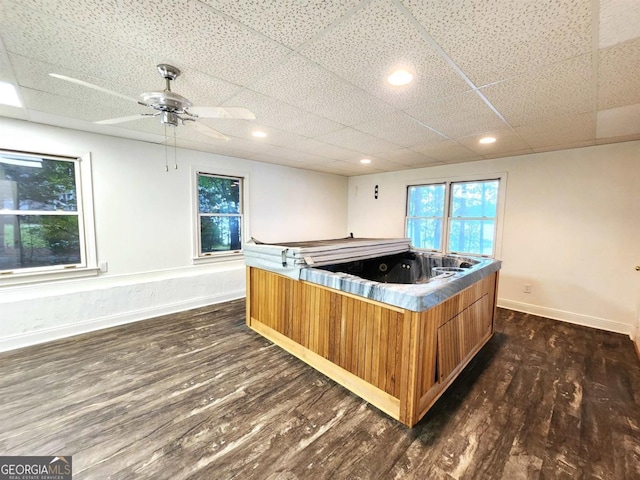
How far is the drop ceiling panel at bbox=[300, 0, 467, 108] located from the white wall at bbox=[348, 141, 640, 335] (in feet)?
8.77

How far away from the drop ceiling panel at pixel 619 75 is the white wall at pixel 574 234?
1571 millimetres

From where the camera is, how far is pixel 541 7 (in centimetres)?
112

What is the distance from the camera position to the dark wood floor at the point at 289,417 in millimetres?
1452

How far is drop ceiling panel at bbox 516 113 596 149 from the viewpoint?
7.86ft

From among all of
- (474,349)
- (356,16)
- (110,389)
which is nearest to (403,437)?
(474,349)

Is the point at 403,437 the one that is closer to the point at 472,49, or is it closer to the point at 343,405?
the point at 343,405

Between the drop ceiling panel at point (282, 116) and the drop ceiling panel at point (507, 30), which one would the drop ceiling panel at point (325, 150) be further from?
the drop ceiling panel at point (507, 30)

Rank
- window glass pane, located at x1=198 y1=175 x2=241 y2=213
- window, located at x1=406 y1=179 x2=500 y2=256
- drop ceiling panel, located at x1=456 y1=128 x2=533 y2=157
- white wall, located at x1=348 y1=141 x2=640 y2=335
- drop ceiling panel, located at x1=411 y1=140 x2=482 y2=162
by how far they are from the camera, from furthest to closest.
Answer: window, located at x1=406 y1=179 x2=500 y2=256, window glass pane, located at x1=198 y1=175 x2=241 y2=213, drop ceiling panel, located at x1=411 y1=140 x2=482 y2=162, white wall, located at x1=348 y1=141 x2=640 y2=335, drop ceiling panel, located at x1=456 y1=128 x2=533 y2=157

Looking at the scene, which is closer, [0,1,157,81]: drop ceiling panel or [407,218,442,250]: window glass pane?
[0,1,157,81]: drop ceiling panel

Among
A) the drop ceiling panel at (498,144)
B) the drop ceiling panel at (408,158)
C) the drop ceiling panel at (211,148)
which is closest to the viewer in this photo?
the drop ceiling panel at (498,144)

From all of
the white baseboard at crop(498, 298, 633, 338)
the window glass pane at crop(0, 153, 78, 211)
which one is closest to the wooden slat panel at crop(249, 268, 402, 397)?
the window glass pane at crop(0, 153, 78, 211)

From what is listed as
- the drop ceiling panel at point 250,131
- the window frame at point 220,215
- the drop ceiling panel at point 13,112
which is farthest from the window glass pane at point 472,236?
the drop ceiling panel at point 13,112

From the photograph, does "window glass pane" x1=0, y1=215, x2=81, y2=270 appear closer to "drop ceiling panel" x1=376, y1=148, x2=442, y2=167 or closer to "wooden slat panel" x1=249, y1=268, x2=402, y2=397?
"wooden slat panel" x1=249, y1=268, x2=402, y2=397

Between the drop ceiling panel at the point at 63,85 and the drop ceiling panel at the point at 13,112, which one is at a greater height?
the drop ceiling panel at the point at 13,112
